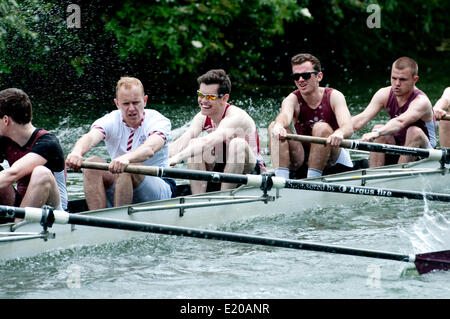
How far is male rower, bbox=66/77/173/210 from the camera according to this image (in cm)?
585

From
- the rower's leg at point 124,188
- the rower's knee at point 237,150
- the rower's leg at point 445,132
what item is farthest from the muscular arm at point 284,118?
the rower's leg at point 445,132

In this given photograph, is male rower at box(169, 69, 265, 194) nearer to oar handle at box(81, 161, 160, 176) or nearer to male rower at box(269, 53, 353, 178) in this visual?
male rower at box(269, 53, 353, 178)

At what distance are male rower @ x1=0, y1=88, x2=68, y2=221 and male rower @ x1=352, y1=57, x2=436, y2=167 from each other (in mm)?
3457

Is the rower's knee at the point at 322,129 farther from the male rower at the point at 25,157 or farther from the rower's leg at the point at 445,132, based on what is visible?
the male rower at the point at 25,157

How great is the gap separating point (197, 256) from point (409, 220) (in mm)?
2297

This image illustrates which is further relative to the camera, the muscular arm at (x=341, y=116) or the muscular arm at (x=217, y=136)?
the muscular arm at (x=341, y=116)

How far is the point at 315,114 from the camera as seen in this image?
23.9 feet

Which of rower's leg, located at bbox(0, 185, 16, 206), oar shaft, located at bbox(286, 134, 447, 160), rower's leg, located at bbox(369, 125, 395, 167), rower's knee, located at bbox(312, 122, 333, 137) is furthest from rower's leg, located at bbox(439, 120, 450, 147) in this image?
rower's leg, located at bbox(0, 185, 16, 206)

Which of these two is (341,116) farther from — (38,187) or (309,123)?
(38,187)

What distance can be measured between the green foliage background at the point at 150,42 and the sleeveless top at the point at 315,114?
5.70 m

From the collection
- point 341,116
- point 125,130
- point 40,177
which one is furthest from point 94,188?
point 341,116

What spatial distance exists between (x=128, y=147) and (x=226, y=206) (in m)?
0.99

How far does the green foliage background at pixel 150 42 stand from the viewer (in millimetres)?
11945
